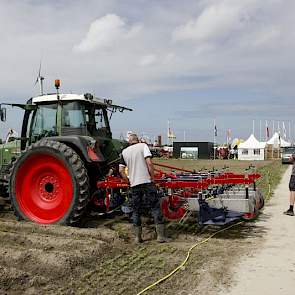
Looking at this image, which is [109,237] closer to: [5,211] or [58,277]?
[58,277]

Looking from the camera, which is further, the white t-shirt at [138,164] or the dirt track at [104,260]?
the white t-shirt at [138,164]

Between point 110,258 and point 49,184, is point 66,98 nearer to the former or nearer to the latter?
point 49,184

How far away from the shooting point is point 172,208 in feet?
25.8

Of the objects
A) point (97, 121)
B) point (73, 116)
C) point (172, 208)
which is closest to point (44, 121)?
point (73, 116)

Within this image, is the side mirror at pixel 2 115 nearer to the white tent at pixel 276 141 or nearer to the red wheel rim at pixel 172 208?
the red wheel rim at pixel 172 208

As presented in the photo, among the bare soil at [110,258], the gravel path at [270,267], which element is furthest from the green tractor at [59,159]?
the gravel path at [270,267]

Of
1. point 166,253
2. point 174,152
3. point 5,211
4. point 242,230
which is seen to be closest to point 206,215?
point 242,230

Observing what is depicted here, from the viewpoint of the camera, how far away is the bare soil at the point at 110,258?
4852 millimetres

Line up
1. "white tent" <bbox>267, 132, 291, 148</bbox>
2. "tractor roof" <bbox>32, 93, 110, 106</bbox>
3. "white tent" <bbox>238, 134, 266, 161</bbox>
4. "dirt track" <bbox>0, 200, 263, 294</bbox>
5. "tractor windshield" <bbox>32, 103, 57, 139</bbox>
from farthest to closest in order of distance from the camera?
"white tent" <bbox>267, 132, 291, 148</bbox> < "white tent" <bbox>238, 134, 266, 161</bbox> < "tractor windshield" <bbox>32, 103, 57, 139</bbox> < "tractor roof" <bbox>32, 93, 110, 106</bbox> < "dirt track" <bbox>0, 200, 263, 294</bbox>

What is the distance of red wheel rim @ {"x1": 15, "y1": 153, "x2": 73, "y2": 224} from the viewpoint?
25.3 feet

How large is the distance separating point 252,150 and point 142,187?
1885 inches

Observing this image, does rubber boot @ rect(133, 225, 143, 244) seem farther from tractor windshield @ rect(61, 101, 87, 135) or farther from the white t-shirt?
tractor windshield @ rect(61, 101, 87, 135)

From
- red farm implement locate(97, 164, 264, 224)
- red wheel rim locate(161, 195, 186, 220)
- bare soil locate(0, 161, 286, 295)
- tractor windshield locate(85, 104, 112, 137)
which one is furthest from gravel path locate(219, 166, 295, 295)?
tractor windshield locate(85, 104, 112, 137)

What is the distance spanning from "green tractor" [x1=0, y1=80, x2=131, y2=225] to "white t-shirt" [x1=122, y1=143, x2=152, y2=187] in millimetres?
802
